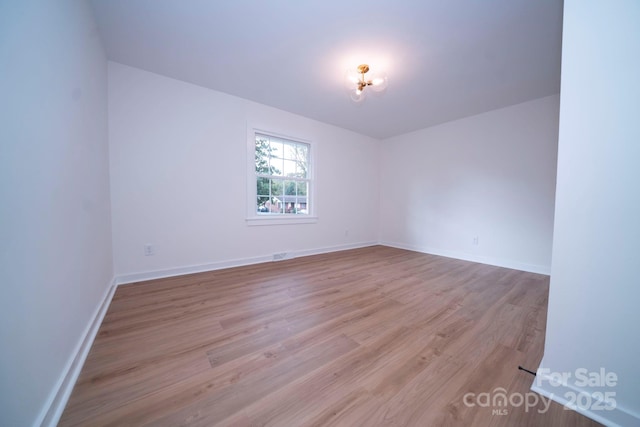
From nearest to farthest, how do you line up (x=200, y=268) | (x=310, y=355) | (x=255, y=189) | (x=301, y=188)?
1. (x=310, y=355)
2. (x=200, y=268)
3. (x=255, y=189)
4. (x=301, y=188)

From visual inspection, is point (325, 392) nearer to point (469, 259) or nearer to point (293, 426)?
point (293, 426)

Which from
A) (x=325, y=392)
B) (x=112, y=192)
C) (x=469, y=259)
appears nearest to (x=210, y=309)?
(x=325, y=392)

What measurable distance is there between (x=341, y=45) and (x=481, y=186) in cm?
313

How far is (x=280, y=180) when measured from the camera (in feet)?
11.5

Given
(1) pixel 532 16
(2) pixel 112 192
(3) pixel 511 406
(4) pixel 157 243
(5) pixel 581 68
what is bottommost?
(3) pixel 511 406

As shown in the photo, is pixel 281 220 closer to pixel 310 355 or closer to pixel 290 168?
pixel 290 168

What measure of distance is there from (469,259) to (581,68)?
10.9 feet

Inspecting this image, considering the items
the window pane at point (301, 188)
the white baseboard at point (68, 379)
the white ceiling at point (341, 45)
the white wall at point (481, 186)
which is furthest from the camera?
the window pane at point (301, 188)

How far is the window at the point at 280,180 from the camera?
10.7ft

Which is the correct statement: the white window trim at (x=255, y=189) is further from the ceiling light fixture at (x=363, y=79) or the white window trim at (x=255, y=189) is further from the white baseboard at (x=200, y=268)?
the ceiling light fixture at (x=363, y=79)

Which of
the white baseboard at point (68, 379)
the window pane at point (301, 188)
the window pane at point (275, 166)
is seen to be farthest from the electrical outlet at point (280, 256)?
the white baseboard at point (68, 379)

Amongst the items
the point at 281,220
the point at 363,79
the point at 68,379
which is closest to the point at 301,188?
the point at 281,220

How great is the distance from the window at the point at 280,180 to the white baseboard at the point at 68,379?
1.95 meters

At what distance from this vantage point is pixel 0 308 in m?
0.65
